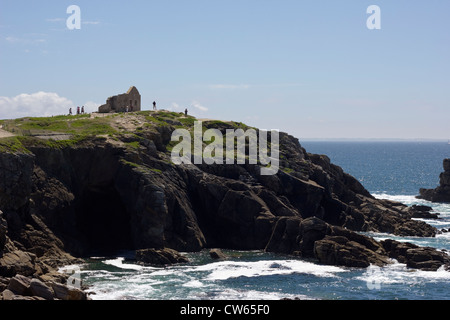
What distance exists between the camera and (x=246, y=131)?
366 ft

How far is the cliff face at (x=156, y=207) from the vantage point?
247 feet

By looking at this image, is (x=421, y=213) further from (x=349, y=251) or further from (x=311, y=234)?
(x=349, y=251)

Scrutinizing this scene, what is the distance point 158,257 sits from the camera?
7412 centimetres

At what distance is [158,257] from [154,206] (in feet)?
25.4

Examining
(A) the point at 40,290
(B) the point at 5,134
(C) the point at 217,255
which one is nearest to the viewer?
(A) the point at 40,290

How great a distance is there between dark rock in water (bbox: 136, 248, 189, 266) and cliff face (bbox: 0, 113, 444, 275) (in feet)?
11.2

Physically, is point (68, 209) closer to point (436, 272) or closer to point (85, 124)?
point (85, 124)

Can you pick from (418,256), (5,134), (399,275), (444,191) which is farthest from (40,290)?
(444,191)

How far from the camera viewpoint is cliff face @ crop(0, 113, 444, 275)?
7519 cm

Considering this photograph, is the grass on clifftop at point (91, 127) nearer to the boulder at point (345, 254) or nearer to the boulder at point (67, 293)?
the boulder at point (67, 293)

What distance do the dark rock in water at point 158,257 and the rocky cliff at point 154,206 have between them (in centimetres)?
340

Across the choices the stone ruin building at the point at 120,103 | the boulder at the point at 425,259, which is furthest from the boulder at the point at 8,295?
the stone ruin building at the point at 120,103
